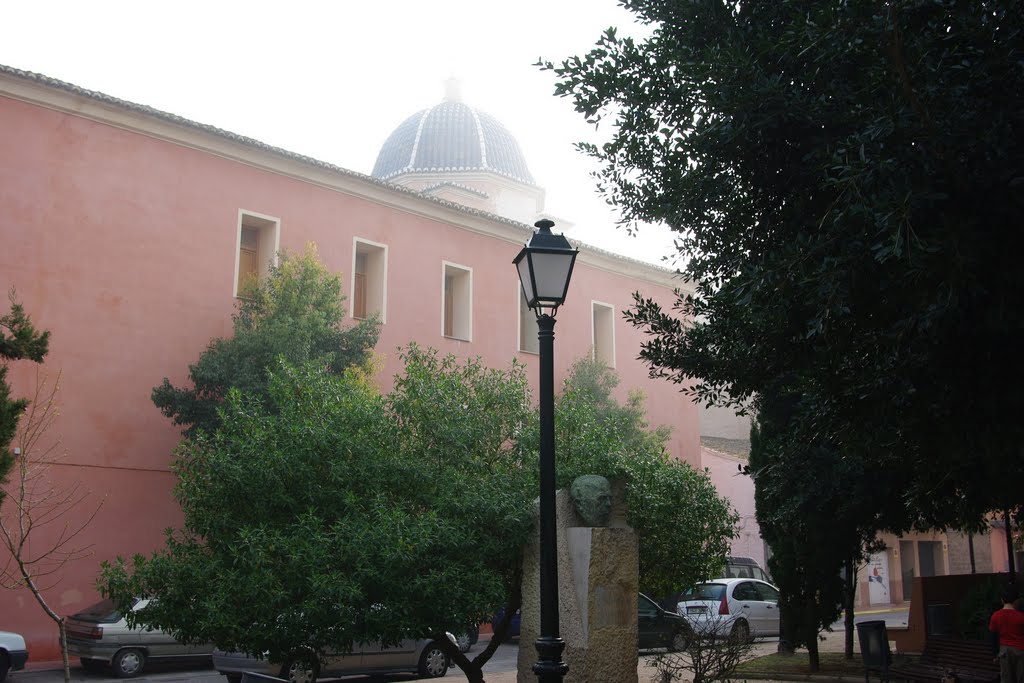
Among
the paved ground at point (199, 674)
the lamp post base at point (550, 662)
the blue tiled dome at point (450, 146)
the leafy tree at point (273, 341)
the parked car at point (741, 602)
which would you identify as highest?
the blue tiled dome at point (450, 146)

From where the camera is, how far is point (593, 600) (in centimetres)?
863

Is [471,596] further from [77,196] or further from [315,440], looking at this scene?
[77,196]

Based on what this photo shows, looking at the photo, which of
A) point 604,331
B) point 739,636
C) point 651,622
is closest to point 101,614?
point 651,622

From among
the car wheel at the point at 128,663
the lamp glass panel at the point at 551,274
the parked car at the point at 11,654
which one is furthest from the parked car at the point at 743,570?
the lamp glass panel at the point at 551,274

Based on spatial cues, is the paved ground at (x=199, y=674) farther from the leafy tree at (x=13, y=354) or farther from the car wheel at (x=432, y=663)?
the leafy tree at (x=13, y=354)

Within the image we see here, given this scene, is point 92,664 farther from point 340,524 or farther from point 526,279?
point 526,279

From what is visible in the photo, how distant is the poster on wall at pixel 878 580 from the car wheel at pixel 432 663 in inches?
910

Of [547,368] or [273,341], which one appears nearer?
[547,368]

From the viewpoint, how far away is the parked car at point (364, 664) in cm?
1312

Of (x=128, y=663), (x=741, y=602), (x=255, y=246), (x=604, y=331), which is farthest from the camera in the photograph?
(x=604, y=331)

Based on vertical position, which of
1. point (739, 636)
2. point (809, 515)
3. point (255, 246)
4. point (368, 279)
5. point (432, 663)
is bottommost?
point (432, 663)

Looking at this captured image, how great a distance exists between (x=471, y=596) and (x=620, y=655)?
1480 millimetres

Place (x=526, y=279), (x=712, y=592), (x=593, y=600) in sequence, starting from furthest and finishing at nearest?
1. (x=712, y=592)
2. (x=593, y=600)
3. (x=526, y=279)

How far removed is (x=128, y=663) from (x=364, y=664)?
13.9ft
